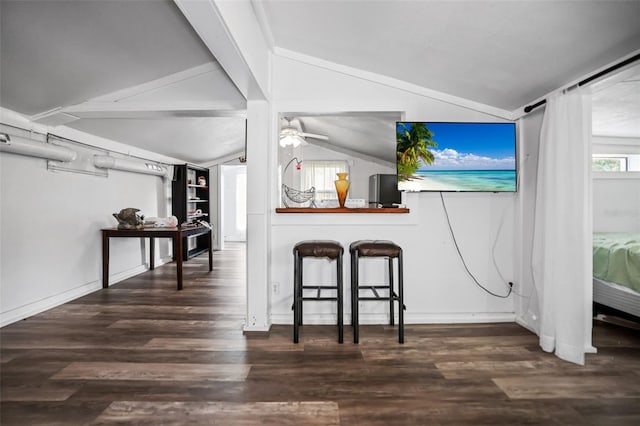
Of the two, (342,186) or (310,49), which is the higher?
(310,49)

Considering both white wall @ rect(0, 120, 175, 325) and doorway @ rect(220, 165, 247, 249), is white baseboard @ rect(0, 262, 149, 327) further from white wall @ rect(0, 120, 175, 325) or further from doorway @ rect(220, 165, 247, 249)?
doorway @ rect(220, 165, 247, 249)

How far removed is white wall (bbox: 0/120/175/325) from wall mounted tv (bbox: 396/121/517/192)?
3.56 metres

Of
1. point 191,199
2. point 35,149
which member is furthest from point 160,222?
point 191,199

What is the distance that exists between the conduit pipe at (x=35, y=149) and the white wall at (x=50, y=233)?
0.14m

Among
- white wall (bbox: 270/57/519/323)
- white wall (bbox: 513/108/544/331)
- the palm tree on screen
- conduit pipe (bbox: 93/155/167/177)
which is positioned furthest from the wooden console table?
white wall (bbox: 513/108/544/331)

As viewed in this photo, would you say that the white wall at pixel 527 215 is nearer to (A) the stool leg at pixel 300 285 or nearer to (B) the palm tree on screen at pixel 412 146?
(B) the palm tree on screen at pixel 412 146

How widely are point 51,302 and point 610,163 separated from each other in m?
7.48

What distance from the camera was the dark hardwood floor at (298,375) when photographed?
1.59m

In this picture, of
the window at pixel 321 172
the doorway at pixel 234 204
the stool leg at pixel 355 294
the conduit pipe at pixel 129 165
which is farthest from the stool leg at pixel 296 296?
the doorway at pixel 234 204

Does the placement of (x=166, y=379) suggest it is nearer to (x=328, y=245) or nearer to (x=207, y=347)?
(x=207, y=347)

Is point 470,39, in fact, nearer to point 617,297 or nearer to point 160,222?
point 617,297

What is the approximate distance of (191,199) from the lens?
6.33 m

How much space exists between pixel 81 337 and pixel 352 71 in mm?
3201

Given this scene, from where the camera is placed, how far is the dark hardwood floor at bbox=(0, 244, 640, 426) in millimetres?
1595
